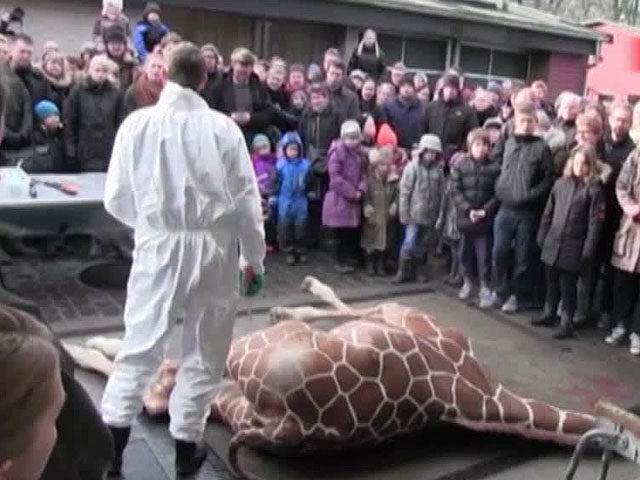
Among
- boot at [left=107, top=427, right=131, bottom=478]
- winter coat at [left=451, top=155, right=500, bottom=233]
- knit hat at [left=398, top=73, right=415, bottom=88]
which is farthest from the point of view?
knit hat at [left=398, top=73, right=415, bottom=88]

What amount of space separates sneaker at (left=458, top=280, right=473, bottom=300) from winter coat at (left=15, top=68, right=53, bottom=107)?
3.74 meters

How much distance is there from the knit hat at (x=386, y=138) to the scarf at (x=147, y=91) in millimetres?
2081

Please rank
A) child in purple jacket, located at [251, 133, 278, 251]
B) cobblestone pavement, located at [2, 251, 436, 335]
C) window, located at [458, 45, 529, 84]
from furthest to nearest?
window, located at [458, 45, 529, 84], child in purple jacket, located at [251, 133, 278, 251], cobblestone pavement, located at [2, 251, 436, 335]

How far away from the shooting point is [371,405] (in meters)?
3.49

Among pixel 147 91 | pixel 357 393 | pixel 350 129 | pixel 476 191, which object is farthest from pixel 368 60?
pixel 357 393

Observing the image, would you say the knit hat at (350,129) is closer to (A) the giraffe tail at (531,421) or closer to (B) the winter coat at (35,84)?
(B) the winter coat at (35,84)

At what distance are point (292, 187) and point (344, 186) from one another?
48 centimetres

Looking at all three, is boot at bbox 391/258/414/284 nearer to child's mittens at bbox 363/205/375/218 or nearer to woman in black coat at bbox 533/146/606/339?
child's mittens at bbox 363/205/375/218

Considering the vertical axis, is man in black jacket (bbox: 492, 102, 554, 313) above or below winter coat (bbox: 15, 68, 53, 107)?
below

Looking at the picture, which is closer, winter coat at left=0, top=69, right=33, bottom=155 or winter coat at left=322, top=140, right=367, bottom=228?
winter coat at left=0, top=69, right=33, bottom=155

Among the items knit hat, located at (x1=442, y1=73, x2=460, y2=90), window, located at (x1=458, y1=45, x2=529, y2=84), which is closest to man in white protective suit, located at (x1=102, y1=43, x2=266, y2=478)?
knit hat, located at (x1=442, y1=73, x2=460, y2=90)

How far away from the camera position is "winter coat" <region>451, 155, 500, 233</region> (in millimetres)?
6234

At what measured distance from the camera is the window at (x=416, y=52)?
1398 cm

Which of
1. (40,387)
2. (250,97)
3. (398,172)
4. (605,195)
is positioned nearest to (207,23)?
(250,97)
